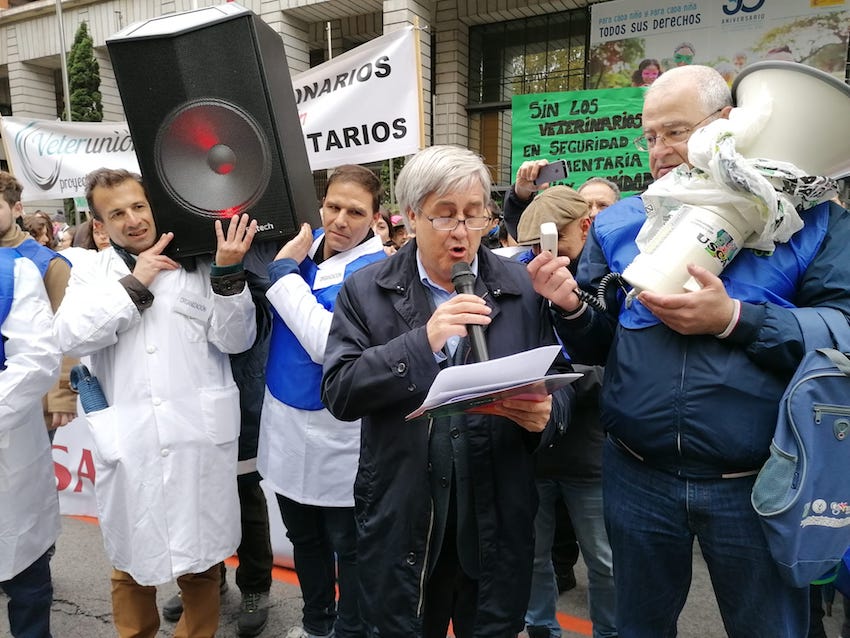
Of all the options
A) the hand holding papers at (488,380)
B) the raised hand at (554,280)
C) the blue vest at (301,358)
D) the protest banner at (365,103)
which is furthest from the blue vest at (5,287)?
the protest banner at (365,103)

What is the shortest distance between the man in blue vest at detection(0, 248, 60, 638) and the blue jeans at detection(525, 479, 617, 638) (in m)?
1.89

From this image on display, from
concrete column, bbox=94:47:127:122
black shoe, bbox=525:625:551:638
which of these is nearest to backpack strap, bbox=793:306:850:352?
black shoe, bbox=525:625:551:638

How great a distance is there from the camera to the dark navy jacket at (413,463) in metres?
1.55

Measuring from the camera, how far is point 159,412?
7.04 feet

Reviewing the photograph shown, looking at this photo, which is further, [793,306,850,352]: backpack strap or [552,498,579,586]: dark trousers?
[552,498,579,586]: dark trousers

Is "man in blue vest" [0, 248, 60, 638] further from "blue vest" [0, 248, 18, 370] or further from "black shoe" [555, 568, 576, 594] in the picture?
"black shoe" [555, 568, 576, 594]

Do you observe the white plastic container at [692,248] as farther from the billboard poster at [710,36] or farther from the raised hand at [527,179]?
the billboard poster at [710,36]

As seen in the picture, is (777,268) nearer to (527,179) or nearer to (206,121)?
(527,179)

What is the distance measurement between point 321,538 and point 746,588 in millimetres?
1559

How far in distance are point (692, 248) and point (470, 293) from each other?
519 millimetres

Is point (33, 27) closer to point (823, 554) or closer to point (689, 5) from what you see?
point (689, 5)

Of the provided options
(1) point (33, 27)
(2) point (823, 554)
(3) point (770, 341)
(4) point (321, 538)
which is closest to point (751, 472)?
(2) point (823, 554)

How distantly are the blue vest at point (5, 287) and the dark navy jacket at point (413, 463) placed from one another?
1.31 metres

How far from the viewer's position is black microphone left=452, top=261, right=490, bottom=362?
1.32 meters
